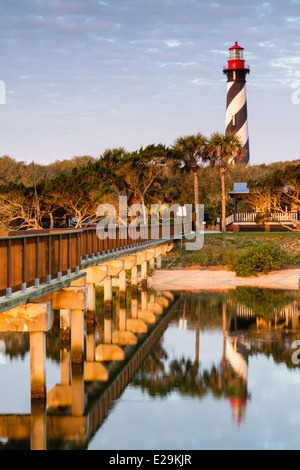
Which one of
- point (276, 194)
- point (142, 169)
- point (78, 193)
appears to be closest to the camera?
point (78, 193)

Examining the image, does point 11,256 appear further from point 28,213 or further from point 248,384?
point 28,213

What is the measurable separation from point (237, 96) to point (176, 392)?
63.9 meters

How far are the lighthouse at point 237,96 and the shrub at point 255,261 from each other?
36208 mm

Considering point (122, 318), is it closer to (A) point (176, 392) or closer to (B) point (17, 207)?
(A) point (176, 392)

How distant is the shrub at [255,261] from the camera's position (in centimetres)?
4197

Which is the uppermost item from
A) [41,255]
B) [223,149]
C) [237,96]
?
[237,96]

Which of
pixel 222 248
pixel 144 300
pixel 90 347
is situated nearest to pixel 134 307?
pixel 144 300

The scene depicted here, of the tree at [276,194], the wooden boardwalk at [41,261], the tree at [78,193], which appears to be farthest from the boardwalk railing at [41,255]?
the tree at [276,194]

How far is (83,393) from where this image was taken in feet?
58.0

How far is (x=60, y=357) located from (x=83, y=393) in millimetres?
3956

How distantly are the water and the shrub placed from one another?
44.8ft

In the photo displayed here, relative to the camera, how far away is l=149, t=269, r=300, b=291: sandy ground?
129ft

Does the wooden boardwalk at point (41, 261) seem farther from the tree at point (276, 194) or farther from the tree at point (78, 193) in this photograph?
the tree at point (276, 194)

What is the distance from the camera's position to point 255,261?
42094 millimetres
